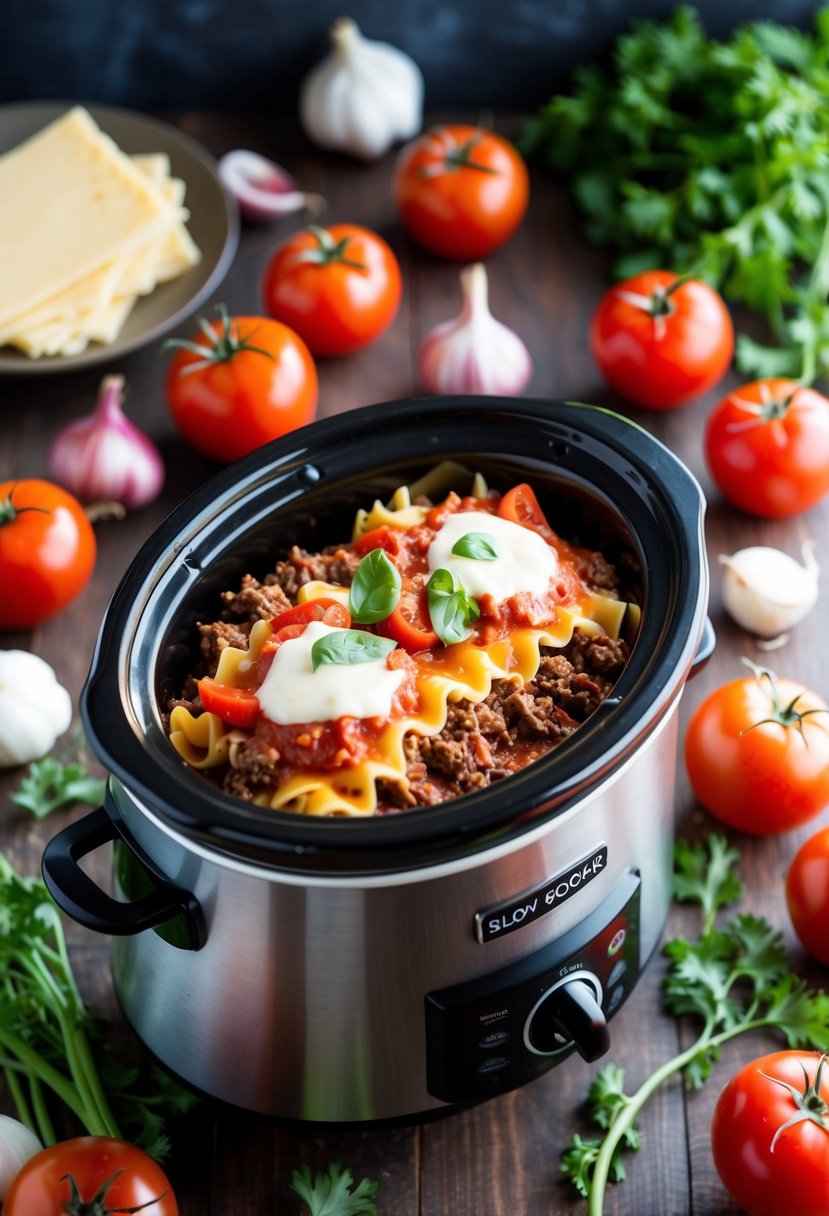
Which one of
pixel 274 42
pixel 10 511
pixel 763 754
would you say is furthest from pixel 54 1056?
pixel 274 42

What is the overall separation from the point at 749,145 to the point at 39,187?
1659 mm

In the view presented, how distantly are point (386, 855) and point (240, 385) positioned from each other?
1476mm

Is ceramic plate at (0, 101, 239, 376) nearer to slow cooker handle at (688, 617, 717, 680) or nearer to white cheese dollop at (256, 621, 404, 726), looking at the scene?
white cheese dollop at (256, 621, 404, 726)

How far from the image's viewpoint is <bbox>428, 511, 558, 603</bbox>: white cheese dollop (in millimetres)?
2023

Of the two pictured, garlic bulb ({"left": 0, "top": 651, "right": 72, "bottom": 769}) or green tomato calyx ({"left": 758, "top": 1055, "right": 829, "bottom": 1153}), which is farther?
garlic bulb ({"left": 0, "top": 651, "right": 72, "bottom": 769})

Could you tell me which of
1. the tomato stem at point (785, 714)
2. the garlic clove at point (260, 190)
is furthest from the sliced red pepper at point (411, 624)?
the garlic clove at point (260, 190)

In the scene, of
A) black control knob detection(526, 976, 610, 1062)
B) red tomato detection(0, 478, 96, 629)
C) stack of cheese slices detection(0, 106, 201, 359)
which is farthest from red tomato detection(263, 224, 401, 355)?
black control knob detection(526, 976, 610, 1062)

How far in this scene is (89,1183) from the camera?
6.15ft

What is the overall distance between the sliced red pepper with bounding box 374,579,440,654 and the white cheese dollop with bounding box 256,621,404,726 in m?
0.09

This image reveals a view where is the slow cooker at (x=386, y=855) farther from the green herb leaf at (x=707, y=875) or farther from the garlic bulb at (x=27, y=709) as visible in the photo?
the garlic bulb at (x=27, y=709)

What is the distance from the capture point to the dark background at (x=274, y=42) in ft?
11.8

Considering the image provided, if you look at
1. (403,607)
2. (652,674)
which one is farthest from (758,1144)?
(403,607)

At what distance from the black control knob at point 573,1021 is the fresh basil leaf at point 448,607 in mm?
503

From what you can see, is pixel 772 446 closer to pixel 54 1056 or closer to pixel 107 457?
pixel 107 457
